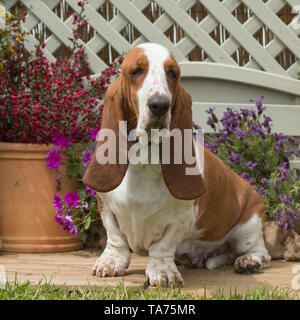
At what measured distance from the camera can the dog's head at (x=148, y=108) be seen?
6.86ft

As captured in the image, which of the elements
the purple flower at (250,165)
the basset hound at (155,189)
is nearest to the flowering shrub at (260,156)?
the purple flower at (250,165)

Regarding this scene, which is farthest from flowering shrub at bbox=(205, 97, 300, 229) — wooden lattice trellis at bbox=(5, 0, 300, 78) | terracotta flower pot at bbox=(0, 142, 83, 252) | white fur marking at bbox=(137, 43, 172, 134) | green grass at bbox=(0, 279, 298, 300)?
white fur marking at bbox=(137, 43, 172, 134)

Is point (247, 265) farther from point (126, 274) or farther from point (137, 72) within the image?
point (137, 72)

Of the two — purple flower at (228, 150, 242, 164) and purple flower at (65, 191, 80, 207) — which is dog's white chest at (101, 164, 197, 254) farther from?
purple flower at (228, 150, 242, 164)

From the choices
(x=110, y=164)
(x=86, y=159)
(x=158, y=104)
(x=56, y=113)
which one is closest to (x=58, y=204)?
(x=86, y=159)

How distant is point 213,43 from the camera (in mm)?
3951

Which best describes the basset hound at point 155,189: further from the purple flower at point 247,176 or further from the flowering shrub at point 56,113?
the flowering shrub at point 56,113

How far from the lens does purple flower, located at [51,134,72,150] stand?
3209mm

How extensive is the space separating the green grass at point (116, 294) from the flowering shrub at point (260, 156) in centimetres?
95

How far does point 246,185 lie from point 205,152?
0.42 metres

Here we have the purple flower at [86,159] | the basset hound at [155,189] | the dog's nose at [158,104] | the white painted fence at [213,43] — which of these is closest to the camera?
the dog's nose at [158,104]

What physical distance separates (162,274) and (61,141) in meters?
1.27

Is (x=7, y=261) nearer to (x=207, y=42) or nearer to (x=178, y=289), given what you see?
(x=178, y=289)
